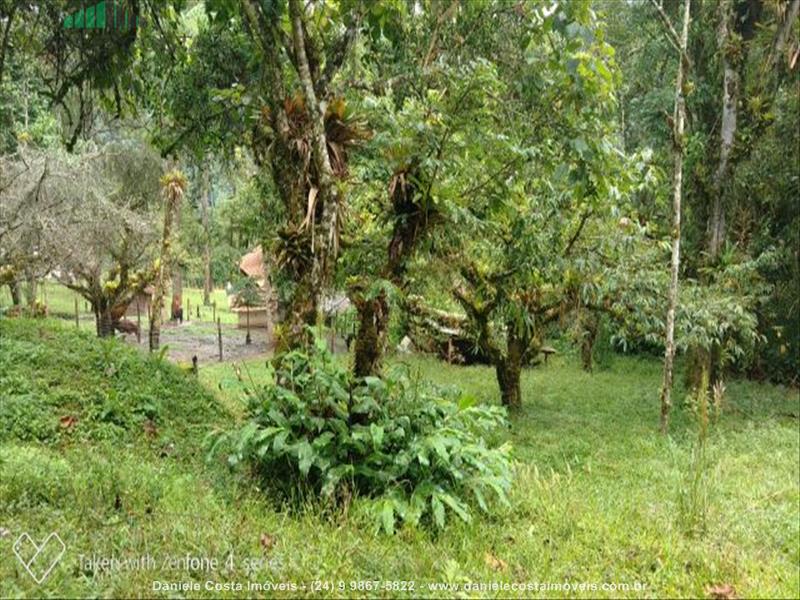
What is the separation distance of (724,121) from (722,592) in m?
7.62

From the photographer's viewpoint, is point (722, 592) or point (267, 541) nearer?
point (722, 592)

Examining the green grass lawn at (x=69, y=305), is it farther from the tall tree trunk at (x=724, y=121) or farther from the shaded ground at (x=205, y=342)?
the tall tree trunk at (x=724, y=121)

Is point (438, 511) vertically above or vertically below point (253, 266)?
below

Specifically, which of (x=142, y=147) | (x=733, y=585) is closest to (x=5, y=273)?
(x=142, y=147)

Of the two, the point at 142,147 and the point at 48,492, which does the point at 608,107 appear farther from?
the point at 142,147

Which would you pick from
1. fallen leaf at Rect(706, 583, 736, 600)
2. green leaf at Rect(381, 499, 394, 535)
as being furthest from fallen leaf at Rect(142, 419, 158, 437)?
fallen leaf at Rect(706, 583, 736, 600)

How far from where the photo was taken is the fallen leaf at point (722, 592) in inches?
96.0

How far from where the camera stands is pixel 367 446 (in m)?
3.52

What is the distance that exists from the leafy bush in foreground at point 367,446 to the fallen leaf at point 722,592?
3.62ft

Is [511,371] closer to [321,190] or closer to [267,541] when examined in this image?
[321,190]

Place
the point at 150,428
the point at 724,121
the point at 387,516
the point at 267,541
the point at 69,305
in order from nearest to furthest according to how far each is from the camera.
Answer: the point at 267,541, the point at 387,516, the point at 150,428, the point at 724,121, the point at 69,305

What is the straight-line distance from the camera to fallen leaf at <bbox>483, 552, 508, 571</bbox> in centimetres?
271

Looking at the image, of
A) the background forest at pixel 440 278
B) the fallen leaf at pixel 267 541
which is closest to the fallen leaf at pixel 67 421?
the background forest at pixel 440 278

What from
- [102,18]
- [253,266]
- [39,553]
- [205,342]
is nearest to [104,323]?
[205,342]
